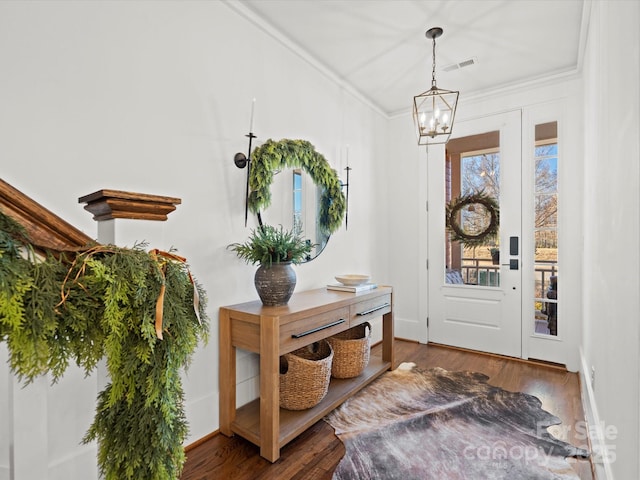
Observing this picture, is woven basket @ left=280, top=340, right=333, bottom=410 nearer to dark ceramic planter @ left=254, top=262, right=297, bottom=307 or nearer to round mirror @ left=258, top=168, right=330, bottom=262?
dark ceramic planter @ left=254, top=262, right=297, bottom=307

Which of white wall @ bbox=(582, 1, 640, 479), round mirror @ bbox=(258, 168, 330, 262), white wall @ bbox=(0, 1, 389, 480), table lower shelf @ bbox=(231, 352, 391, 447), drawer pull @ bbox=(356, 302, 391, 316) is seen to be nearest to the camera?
white wall @ bbox=(582, 1, 640, 479)

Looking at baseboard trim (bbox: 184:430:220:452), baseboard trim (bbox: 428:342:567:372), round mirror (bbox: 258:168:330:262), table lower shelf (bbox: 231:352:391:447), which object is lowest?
baseboard trim (bbox: 428:342:567:372)

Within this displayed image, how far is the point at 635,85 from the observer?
103 centimetres

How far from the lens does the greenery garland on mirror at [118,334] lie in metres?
0.60

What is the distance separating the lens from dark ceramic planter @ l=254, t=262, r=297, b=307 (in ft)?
6.93

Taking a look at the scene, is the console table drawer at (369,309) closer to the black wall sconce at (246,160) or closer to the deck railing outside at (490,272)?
the black wall sconce at (246,160)

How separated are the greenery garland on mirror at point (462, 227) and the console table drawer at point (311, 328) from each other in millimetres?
1852

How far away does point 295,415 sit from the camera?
6.97 feet

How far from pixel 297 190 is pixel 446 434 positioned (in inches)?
75.5

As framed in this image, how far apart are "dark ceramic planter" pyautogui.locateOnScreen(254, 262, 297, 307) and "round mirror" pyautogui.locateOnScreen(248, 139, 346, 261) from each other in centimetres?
45

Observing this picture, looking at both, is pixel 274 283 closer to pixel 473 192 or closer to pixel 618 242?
pixel 618 242

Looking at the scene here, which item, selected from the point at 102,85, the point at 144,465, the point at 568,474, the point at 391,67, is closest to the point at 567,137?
the point at 391,67

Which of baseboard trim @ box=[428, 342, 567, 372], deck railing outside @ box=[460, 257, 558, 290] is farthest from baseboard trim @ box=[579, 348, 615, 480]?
deck railing outside @ box=[460, 257, 558, 290]

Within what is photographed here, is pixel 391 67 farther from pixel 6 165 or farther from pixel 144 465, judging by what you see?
pixel 144 465
